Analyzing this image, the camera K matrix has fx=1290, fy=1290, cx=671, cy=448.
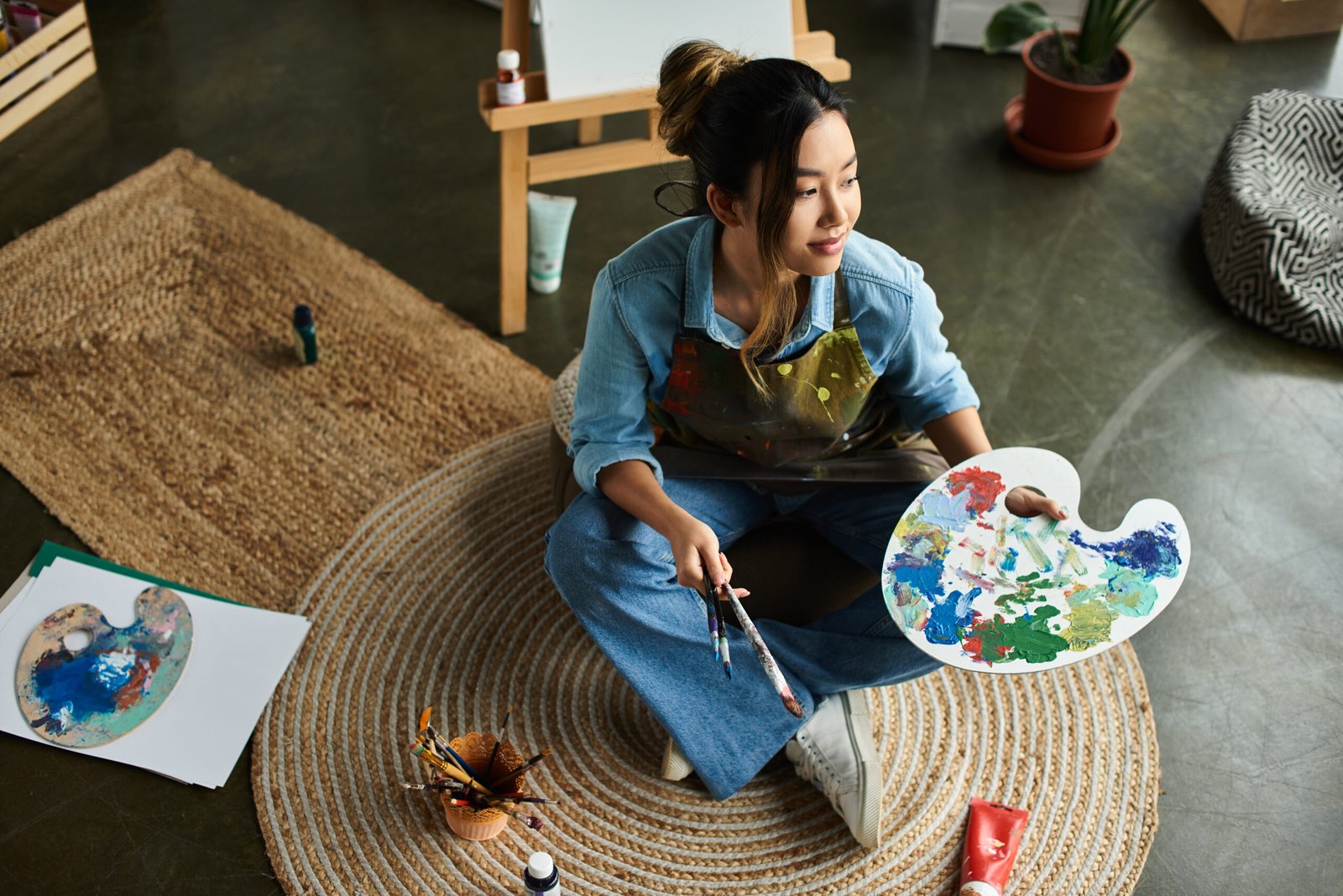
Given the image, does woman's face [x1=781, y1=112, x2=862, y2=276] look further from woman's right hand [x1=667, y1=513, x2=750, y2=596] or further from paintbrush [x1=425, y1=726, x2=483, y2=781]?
paintbrush [x1=425, y1=726, x2=483, y2=781]

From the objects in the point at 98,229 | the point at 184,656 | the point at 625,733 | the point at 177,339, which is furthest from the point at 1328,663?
the point at 98,229

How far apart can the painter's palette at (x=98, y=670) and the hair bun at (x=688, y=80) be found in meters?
1.04

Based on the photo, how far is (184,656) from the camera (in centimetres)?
185

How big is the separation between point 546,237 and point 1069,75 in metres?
1.18

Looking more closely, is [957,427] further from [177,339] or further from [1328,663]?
[177,339]

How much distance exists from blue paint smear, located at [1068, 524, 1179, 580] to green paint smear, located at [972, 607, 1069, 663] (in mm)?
110

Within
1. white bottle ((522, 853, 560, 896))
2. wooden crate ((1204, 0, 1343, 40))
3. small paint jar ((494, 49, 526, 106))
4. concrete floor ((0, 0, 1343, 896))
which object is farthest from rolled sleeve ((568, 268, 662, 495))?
wooden crate ((1204, 0, 1343, 40))

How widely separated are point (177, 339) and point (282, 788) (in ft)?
3.15

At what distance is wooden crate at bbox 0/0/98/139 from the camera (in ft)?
8.79

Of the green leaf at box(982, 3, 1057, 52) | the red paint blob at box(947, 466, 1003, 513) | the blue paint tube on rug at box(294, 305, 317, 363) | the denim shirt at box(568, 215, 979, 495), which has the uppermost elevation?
the denim shirt at box(568, 215, 979, 495)

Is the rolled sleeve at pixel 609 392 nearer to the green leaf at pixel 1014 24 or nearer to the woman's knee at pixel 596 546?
the woman's knee at pixel 596 546

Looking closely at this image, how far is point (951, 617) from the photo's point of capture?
4.95 feet

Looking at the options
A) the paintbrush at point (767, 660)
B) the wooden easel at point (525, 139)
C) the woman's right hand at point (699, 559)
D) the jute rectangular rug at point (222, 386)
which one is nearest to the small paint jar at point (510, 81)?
the wooden easel at point (525, 139)

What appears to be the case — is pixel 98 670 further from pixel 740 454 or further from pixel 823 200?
A: pixel 823 200
